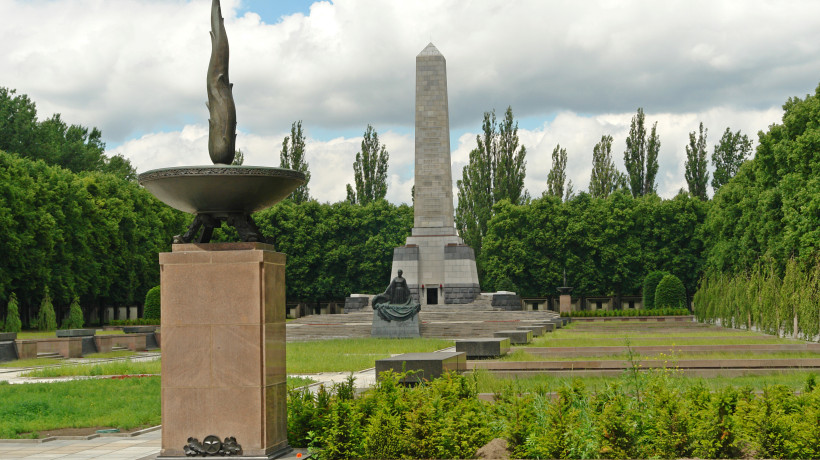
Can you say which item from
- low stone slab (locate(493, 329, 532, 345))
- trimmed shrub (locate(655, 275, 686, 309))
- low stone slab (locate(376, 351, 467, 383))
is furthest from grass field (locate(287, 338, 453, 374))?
trimmed shrub (locate(655, 275, 686, 309))

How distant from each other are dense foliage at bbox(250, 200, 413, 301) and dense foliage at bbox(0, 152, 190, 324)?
739cm

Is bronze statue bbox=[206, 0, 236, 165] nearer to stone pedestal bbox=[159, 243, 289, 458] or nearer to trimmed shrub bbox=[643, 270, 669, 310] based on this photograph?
stone pedestal bbox=[159, 243, 289, 458]

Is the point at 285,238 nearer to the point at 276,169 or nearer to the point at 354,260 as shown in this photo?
the point at 354,260

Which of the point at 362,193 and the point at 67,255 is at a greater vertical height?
the point at 362,193

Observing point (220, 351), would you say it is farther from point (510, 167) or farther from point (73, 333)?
point (510, 167)

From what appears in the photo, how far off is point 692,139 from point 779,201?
24.2 metres

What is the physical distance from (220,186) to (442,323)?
98.6ft

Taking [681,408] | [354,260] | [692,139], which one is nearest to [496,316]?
[354,260]

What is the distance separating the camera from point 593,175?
2569 inches

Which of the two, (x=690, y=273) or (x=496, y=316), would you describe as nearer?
(x=496, y=316)

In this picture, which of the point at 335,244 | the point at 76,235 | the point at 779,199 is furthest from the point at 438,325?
the point at 335,244

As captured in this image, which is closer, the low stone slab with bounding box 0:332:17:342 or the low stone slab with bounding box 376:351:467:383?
the low stone slab with bounding box 376:351:467:383

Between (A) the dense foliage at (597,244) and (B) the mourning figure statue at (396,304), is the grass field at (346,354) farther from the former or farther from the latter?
(A) the dense foliage at (597,244)

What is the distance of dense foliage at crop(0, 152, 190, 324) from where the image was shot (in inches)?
1657
